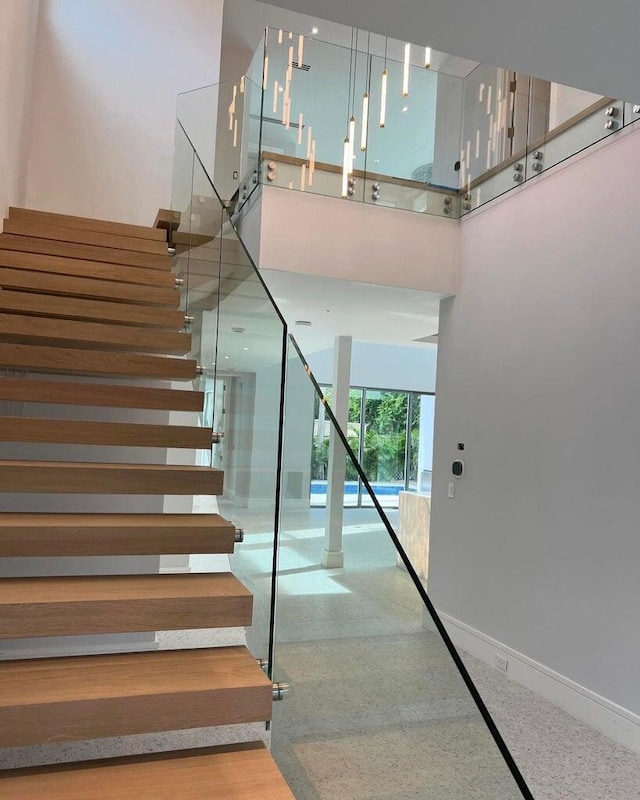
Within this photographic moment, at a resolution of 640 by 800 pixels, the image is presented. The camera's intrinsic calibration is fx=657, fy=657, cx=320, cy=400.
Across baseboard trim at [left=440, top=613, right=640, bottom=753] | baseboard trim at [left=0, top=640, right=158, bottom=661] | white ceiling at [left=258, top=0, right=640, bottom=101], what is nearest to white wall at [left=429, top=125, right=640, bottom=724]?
baseboard trim at [left=440, top=613, right=640, bottom=753]

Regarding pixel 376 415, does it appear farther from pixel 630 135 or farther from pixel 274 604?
pixel 274 604

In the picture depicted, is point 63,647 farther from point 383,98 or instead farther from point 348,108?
point 383,98

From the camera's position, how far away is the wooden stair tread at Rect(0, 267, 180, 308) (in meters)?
3.86

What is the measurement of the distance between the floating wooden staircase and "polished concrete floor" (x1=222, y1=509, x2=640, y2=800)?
0.19 metres

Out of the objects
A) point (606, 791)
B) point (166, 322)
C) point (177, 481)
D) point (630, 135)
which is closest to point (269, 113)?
point (166, 322)

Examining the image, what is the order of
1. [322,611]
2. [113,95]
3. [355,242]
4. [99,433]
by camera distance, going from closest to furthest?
[322,611] → [99,433] → [355,242] → [113,95]

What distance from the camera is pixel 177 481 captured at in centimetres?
283

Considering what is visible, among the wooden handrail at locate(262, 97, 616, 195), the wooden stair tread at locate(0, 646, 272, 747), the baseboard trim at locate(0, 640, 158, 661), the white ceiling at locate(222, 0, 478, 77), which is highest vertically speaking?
the white ceiling at locate(222, 0, 478, 77)

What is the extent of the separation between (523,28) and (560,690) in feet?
11.6

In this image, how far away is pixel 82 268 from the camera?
4305 mm

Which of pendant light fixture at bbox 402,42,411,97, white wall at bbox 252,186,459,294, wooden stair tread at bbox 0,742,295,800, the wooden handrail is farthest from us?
white wall at bbox 252,186,459,294

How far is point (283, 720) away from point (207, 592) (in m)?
0.53

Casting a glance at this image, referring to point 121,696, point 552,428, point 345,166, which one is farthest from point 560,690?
point 345,166

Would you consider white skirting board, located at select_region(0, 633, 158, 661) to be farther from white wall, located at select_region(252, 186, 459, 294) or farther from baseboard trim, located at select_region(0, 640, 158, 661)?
white wall, located at select_region(252, 186, 459, 294)
